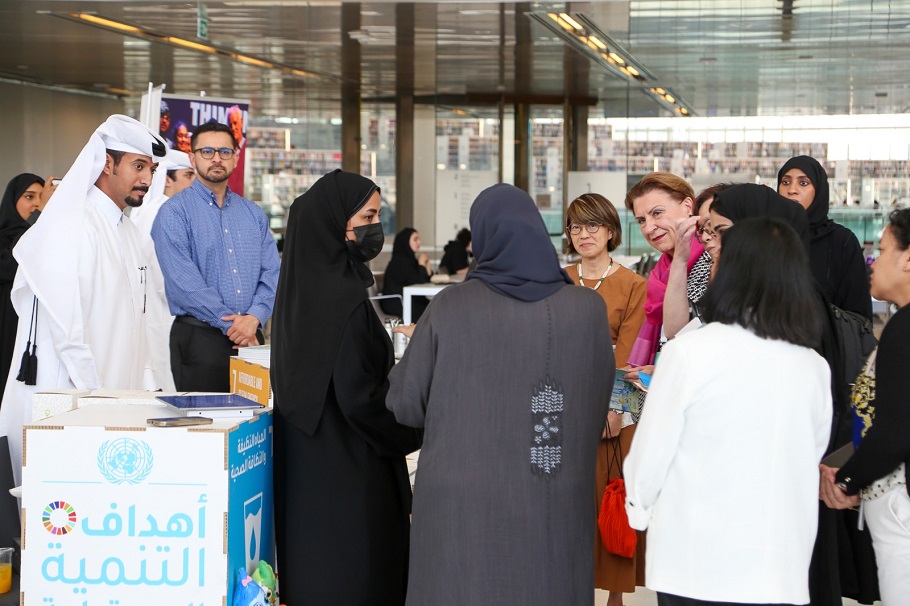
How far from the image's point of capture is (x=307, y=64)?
507 inches

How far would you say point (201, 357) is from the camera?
13.9 feet

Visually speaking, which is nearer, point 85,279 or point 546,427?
point 546,427

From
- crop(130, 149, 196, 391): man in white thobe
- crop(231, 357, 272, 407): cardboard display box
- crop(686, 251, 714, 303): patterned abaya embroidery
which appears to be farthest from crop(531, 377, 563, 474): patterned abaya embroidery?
crop(130, 149, 196, 391): man in white thobe

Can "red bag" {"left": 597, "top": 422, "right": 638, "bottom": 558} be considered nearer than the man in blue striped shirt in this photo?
Yes

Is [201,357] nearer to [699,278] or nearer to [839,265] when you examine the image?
[699,278]

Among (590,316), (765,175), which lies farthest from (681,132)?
(590,316)

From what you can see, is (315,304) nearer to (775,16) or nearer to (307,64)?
(775,16)

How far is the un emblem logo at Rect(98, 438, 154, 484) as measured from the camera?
2.52m

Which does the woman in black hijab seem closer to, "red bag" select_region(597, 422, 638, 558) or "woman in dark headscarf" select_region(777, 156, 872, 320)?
"red bag" select_region(597, 422, 638, 558)

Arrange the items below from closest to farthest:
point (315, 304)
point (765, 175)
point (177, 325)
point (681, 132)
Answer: point (315, 304) → point (177, 325) → point (765, 175) → point (681, 132)

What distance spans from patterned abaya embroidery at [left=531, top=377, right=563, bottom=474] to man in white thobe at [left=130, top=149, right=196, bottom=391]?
2.47m

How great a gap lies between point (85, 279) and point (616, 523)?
2.17 metres

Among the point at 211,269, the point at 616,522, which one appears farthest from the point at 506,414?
the point at 211,269

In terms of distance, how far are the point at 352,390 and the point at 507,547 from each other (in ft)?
2.03
